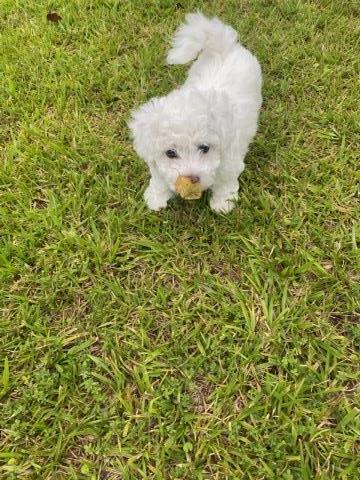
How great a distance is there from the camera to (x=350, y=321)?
2314 mm

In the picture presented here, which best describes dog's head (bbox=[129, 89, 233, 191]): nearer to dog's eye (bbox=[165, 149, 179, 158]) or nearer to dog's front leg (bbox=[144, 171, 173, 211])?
dog's eye (bbox=[165, 149, 179, 158])

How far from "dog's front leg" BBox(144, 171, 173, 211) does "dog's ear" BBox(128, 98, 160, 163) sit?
22 cm

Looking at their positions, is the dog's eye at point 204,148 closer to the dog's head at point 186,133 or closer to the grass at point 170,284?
the dog's head at point 186,133

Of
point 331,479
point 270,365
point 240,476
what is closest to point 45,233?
point 270,365

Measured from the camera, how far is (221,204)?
8.66 feet

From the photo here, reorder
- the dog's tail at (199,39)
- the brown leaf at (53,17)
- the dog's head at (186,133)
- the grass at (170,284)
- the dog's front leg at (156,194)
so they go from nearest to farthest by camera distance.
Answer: the grass at (170,284)
the dog's head at (186,133)
the dog's front leg at (156,194)
the dog's tail at (199,39)
the brown leaf at (53,17)

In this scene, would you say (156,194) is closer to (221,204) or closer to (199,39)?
(221,204)

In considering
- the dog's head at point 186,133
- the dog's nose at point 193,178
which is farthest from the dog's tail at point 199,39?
the dog's nose at point 193,178

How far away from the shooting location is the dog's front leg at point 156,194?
255 centimetres

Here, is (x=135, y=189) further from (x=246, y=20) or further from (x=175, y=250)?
(x=246, y=20)

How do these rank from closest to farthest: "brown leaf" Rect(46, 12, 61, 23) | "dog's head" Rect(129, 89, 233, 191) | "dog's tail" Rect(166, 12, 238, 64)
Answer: "dog's head" Rect(129, 89, 233, 191), "dog's tail" Rect(166, 12, 238, 64), "brown leaf" Rect(46, 12, 61, 23)

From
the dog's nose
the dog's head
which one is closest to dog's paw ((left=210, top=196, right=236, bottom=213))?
the dog's head

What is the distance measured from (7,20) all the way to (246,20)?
1.83 meters

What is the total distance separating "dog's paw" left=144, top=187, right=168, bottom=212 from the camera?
2.64 metres
